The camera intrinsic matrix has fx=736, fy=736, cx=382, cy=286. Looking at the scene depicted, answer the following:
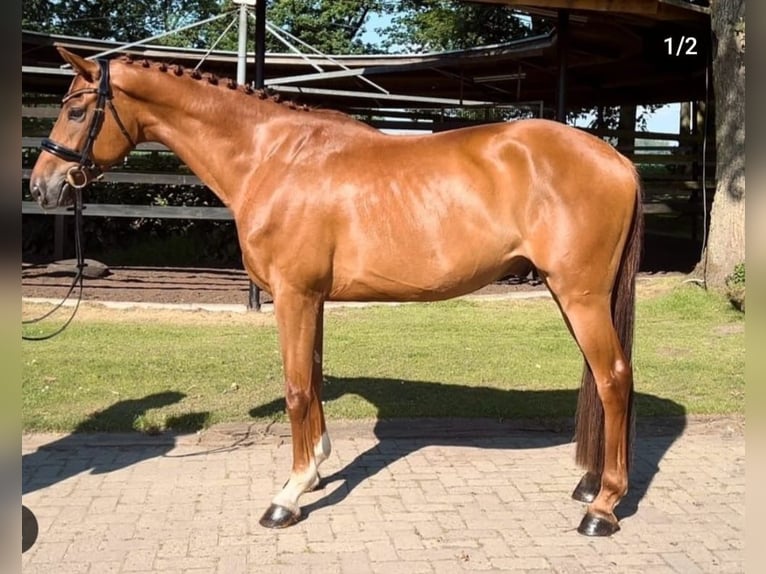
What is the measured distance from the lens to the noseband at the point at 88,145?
3.62m

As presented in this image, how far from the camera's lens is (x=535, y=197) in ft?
11.9

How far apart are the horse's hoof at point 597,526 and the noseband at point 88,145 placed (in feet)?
9.78

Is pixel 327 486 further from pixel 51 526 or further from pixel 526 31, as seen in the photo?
pixel 526 31

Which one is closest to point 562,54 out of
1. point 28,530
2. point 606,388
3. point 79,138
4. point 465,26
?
point 606,388

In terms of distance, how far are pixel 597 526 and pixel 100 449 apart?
3034 millimetres

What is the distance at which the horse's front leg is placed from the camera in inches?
145

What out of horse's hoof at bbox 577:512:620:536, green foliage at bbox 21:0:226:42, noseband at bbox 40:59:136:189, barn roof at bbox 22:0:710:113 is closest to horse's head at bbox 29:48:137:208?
noseband at bbox 40:59:136:189

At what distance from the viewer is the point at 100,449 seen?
183 inches

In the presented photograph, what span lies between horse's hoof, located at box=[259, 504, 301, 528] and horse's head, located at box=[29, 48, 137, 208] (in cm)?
185

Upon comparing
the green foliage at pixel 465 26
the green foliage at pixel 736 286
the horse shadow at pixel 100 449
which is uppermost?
the green foliage at pixel 465 26

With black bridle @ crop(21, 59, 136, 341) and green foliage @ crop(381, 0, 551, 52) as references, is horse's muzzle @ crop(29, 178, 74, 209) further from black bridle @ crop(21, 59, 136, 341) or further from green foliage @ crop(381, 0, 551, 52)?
green foliage @ crop(381, 0, 551, 52)

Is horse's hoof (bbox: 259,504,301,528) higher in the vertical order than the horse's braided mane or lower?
lower

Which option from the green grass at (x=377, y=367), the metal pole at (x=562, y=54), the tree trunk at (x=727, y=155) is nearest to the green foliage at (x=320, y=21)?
the metal pole at (x=562, y=54)

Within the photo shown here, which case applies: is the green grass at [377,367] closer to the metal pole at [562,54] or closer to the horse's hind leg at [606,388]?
the horse's hind leg at [606,388]
